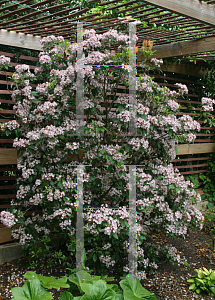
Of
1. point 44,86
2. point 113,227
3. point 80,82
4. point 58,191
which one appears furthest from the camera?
point 44,86

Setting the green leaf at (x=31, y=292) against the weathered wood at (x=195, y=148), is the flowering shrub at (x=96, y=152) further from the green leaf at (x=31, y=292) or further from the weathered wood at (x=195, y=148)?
the weathered wood at (x=195, y=148)

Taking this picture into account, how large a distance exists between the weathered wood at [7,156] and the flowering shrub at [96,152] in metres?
0.31

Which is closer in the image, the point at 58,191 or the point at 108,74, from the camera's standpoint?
the point at 58,191

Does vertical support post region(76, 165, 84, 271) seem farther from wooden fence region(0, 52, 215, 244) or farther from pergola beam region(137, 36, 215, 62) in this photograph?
pergola beam region(137, 36, 215, 62)

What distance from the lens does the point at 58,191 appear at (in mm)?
2268

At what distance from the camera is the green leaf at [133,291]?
68.0 inches

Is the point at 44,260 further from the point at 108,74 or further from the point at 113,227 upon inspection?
the point at 108,74

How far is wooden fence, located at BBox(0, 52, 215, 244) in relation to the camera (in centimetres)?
287

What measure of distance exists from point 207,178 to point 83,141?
3.04 m

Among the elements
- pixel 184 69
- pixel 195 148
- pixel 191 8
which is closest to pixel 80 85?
pixel 191 8

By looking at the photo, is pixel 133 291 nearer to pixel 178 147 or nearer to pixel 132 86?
pixel 132 86

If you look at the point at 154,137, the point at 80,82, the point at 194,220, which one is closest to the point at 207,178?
the point at 194,220

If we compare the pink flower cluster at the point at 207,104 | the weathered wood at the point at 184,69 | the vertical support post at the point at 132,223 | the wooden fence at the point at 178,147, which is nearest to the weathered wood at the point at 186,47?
the wooden fence at the point at 178,147

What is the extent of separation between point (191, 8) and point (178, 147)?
2220 mm
